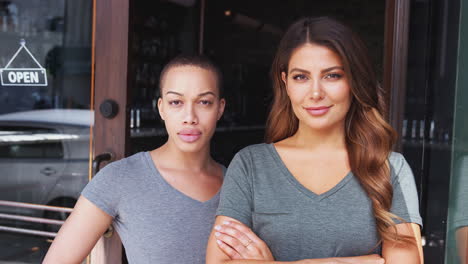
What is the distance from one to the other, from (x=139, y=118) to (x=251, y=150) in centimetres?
176

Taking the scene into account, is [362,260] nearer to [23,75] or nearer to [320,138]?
[320,138]

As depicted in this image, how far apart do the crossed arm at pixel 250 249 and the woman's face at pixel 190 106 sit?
11.3 inches

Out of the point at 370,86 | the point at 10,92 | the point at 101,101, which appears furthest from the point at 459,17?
the point at 10,92

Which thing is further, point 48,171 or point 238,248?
point 48,171

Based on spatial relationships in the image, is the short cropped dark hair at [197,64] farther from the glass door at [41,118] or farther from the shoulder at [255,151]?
Result: the glass door at [41,118]

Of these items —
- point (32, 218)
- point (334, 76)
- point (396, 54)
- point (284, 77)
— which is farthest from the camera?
point (32, 218)

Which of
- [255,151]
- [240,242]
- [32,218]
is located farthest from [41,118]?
[240,242]

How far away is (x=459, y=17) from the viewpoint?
1.57m

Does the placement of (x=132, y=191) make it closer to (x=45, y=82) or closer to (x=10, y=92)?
(x=45, y=82)

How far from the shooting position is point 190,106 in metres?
1.32

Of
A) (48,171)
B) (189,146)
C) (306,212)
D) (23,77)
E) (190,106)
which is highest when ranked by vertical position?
(23,77)

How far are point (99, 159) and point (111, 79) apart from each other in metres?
0.35

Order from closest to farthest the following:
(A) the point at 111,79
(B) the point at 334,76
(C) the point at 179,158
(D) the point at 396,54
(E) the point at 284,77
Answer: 1. (B) the point at 334,76
2. (E) the point at 284,77
3. (C) the point at 179,158
4. (D) the point at 396,54
5. (A) the point at 111,79

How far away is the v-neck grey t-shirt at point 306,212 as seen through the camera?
1.10 metres
